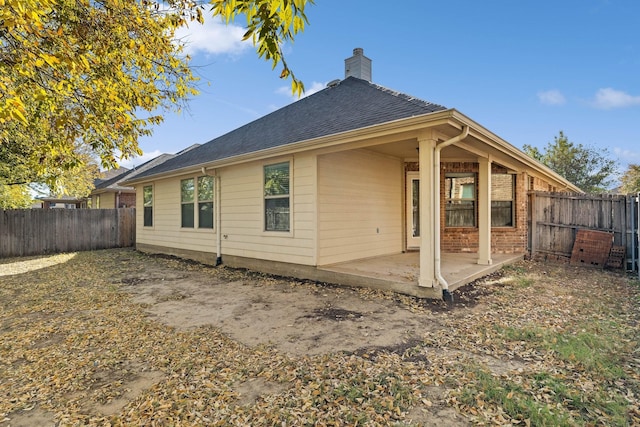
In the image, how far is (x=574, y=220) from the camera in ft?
27.0

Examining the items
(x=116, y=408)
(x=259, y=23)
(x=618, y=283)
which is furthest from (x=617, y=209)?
(x=116, y=408)

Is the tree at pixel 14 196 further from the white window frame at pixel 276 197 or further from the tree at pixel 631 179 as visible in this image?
the tree at pixel 631 179

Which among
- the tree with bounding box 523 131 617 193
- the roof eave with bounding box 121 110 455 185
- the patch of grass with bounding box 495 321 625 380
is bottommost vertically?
the patch of grass with bounding box 495 321 625 380

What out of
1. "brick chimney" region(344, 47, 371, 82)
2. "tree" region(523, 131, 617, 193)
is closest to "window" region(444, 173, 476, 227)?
"brick chimney" region(344, 47, 371, 82)

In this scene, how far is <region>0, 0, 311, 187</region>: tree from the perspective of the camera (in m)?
3.40

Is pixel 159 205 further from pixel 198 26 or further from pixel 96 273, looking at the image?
pixel 198 26

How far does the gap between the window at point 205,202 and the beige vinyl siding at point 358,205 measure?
13.1 ft

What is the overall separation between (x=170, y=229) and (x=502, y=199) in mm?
10254

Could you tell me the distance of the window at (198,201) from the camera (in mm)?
8953

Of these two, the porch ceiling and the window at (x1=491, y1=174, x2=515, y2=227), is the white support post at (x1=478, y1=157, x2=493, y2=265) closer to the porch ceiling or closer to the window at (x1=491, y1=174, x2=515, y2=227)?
the porch ceiling

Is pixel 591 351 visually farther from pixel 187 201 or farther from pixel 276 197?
pixel 187 201

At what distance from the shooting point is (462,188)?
28.5 ft

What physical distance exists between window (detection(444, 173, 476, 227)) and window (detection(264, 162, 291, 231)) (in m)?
4.59

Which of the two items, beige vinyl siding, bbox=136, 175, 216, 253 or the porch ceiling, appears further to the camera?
beige vinyl siding, bbox=136, 175, 216, 253
